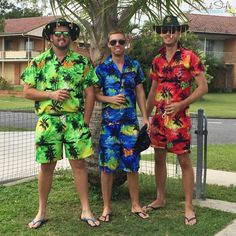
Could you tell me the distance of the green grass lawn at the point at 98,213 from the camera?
4.70 meters

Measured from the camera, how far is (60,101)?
15.1 ft

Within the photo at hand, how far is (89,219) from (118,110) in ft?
3.72

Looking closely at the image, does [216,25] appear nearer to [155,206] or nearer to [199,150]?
[199,150]

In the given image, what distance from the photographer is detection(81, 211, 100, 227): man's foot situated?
15.9 ft

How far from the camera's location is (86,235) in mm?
4566

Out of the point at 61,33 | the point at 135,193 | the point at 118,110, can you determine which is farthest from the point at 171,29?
the point at 135,193

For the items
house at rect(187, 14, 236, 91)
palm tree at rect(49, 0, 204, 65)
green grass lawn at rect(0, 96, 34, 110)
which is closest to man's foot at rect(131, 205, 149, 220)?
palm tree at rect(49, 0, 204, 65)

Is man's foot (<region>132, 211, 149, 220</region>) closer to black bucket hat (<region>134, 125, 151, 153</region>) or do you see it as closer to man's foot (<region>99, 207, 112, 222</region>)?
man's foot (<region>99, 207, 112, 222</region>)

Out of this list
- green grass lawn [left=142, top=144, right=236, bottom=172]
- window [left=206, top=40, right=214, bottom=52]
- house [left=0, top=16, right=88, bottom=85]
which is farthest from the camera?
window [left=206, top=40, right=214, bottom=52]

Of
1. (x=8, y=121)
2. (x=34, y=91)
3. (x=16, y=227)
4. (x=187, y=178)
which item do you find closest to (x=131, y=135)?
(x=187, y=178)

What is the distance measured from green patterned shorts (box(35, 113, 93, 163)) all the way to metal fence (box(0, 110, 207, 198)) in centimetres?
174

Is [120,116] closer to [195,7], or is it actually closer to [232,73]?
[195,7]

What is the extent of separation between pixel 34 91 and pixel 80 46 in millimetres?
1430

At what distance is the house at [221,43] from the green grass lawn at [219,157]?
29.8m
